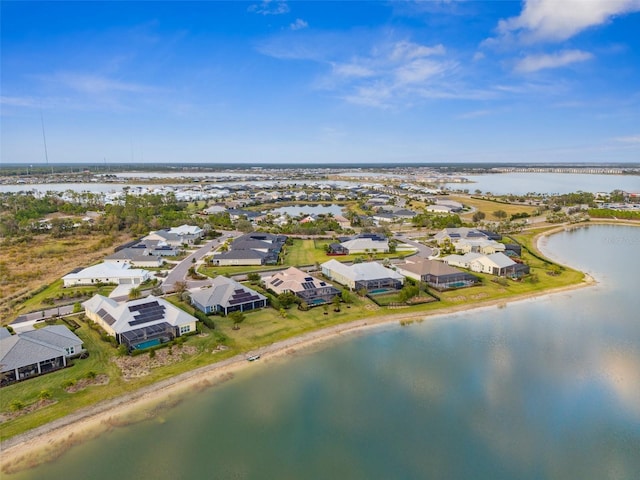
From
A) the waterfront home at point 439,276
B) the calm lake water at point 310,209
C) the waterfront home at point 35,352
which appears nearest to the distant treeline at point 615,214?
the calm lake water at point 310,209

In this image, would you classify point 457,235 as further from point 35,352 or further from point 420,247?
point 35,352

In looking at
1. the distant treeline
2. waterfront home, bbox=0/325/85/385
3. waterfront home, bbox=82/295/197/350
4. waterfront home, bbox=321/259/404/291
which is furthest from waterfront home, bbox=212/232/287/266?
the distant treeline

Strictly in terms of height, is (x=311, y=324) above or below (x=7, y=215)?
below

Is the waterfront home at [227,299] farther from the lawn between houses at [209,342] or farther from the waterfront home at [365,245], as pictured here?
the waterfront home at [365,245]

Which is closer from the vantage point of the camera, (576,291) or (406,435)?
(406,435)

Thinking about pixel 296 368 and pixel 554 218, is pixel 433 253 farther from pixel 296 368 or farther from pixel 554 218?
pixel 554 218

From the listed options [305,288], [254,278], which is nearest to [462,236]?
[305,288]

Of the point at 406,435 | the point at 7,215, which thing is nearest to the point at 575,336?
the point at 406,435
